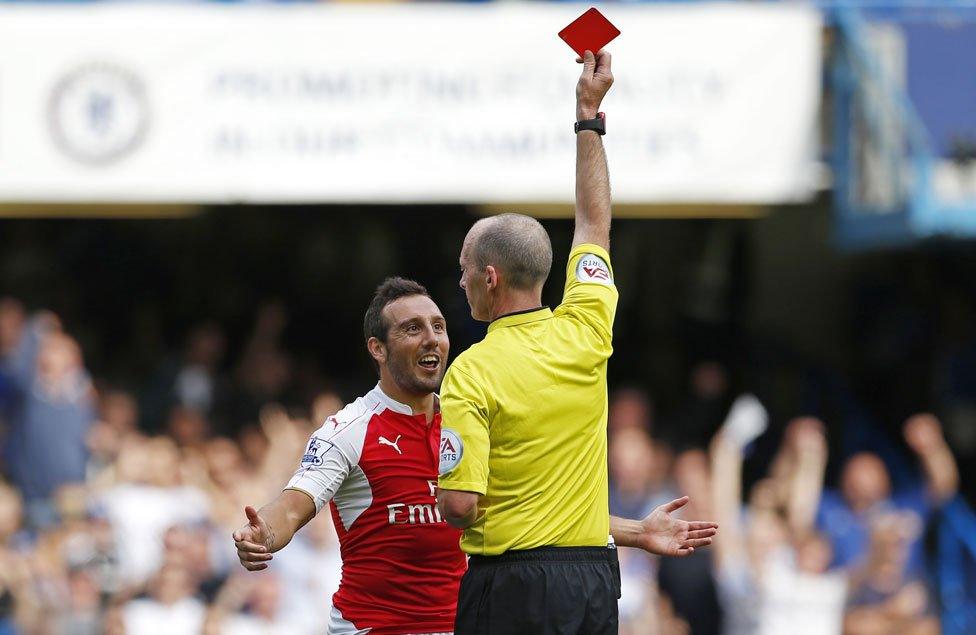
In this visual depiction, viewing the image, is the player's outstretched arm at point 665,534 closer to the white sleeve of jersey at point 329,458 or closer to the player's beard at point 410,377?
the player's beard at point 410,377

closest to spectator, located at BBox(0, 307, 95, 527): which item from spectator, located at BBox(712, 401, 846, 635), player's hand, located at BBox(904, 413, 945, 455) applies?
spectator, located at BBox(712, 401, 846, 635)

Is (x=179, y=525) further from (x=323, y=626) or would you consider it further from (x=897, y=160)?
(x=897, y=160)

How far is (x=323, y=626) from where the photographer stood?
10.1m

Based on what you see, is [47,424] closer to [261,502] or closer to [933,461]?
[261,502]

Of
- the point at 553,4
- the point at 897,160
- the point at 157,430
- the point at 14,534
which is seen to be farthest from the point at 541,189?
the point at 14,534

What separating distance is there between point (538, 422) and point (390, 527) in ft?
2.80

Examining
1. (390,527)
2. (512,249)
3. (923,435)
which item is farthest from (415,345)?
(923,435)

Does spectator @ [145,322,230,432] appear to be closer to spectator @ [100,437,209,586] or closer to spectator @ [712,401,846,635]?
spectator @ [100,437,209,586]

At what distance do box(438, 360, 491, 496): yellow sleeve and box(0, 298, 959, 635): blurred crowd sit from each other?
5.85 metres

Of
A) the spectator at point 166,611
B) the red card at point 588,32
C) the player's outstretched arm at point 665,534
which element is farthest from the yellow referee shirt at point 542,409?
the spectator at point 166,611

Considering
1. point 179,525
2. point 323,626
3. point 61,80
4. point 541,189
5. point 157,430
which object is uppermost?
point 61,80

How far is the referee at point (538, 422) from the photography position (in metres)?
4.62

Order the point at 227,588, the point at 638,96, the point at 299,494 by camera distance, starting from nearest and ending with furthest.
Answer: the point at 299,494 → the point at 227,588 → the point at 638,96

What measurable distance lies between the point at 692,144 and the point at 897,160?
146 centimetres
